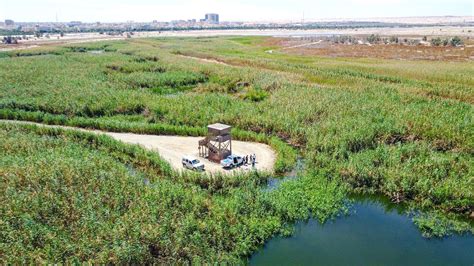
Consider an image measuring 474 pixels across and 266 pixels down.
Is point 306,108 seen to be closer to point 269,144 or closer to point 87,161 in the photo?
point 269,144

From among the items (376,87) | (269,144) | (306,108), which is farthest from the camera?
(376,87)

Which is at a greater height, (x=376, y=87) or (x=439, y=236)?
(x=376, y=87)

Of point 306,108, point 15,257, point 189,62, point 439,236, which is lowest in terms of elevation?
point 439,236

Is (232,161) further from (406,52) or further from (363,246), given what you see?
(406,52)

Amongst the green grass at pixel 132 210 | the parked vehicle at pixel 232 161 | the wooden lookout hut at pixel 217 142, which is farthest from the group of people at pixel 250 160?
the green grass at pixel 132 210

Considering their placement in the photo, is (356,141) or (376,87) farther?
(376,87)

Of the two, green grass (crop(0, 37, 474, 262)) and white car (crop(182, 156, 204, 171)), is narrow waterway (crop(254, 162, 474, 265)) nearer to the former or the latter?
A: green grass (crop(0, 37, 474, 262))

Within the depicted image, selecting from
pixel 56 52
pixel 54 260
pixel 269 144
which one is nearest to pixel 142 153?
pixel 269 144

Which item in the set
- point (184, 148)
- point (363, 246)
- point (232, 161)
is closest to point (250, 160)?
point (232, 161)
